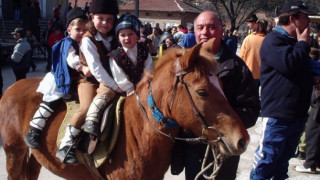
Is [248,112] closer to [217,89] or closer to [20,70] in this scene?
[217,89]

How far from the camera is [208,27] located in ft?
8.87

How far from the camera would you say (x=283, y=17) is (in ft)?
11.2

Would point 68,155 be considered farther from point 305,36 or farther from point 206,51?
point 305,36

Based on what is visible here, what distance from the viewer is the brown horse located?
7.13ft

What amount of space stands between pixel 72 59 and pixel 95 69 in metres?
0.50

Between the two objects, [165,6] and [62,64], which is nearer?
[62,64]

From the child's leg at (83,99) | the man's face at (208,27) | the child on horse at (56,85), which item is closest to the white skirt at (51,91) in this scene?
the child on horse at (56,85)

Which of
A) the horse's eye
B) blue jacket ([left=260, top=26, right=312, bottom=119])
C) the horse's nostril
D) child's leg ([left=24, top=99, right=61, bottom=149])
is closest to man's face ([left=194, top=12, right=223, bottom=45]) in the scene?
the horse's eye

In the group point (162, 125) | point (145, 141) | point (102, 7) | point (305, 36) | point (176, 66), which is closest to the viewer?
point (176, 66)

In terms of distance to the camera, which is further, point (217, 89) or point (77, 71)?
point (77, 71)

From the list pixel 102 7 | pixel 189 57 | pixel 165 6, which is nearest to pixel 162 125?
pixel 189 57

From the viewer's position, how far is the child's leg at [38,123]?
334cm

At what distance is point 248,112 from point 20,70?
26.4ft

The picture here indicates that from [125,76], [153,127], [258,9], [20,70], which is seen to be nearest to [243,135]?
[153,127]
